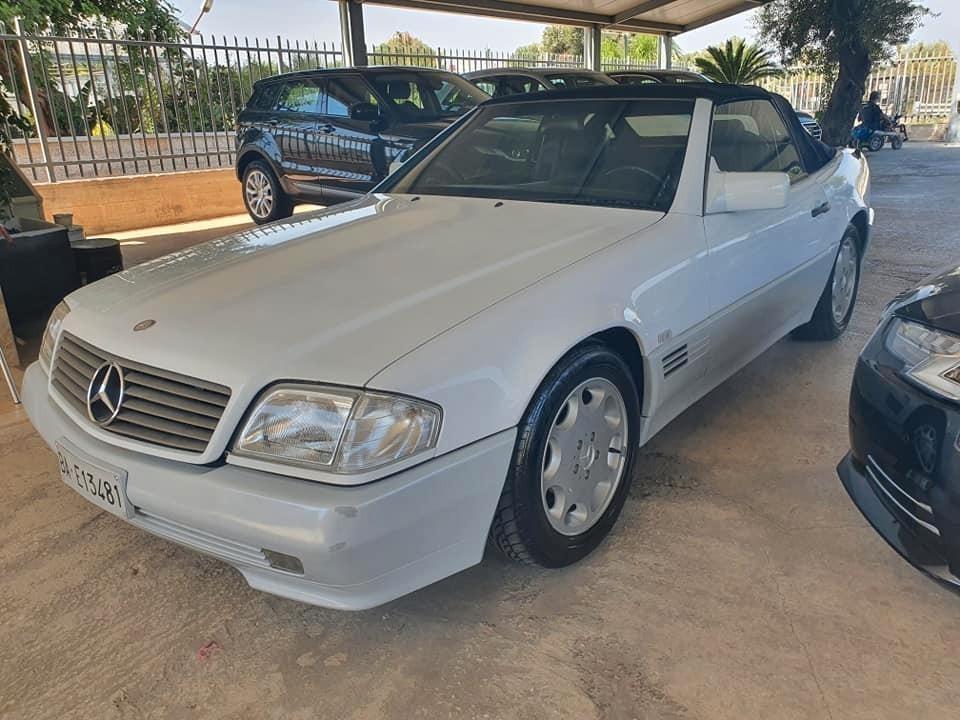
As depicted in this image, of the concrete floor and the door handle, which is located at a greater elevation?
the door handle

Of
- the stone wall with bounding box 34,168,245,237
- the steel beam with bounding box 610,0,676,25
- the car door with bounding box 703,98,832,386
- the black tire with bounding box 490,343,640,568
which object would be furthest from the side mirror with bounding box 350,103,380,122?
the steel beam with bounding box 610,0,676,25

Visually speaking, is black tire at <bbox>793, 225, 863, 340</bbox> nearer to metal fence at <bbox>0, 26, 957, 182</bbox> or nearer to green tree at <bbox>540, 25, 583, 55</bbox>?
metal fence at <bbox>0, 26, 957, 182</bbox>

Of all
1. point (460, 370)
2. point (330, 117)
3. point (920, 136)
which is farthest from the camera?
point (920, 136)

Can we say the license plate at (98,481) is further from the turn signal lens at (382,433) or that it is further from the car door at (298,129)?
the car door at (298,129)

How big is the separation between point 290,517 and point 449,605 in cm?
71

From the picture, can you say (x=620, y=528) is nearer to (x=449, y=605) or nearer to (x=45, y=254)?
(x=449, y=605)

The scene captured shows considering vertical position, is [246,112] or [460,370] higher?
[246,112]

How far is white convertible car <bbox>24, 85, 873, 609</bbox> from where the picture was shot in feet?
5.39

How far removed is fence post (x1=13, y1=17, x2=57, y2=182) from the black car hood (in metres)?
8.39

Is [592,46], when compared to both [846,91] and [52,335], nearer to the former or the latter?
[846,91]

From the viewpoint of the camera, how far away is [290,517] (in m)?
1.57

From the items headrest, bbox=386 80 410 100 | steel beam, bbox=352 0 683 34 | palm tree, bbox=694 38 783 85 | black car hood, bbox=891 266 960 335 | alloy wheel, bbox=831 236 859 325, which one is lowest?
alloy wheel, bbox=831 236 859 325

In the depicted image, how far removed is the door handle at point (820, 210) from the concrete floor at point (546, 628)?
4.13 ft

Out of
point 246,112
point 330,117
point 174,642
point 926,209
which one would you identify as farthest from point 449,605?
point 926,209
